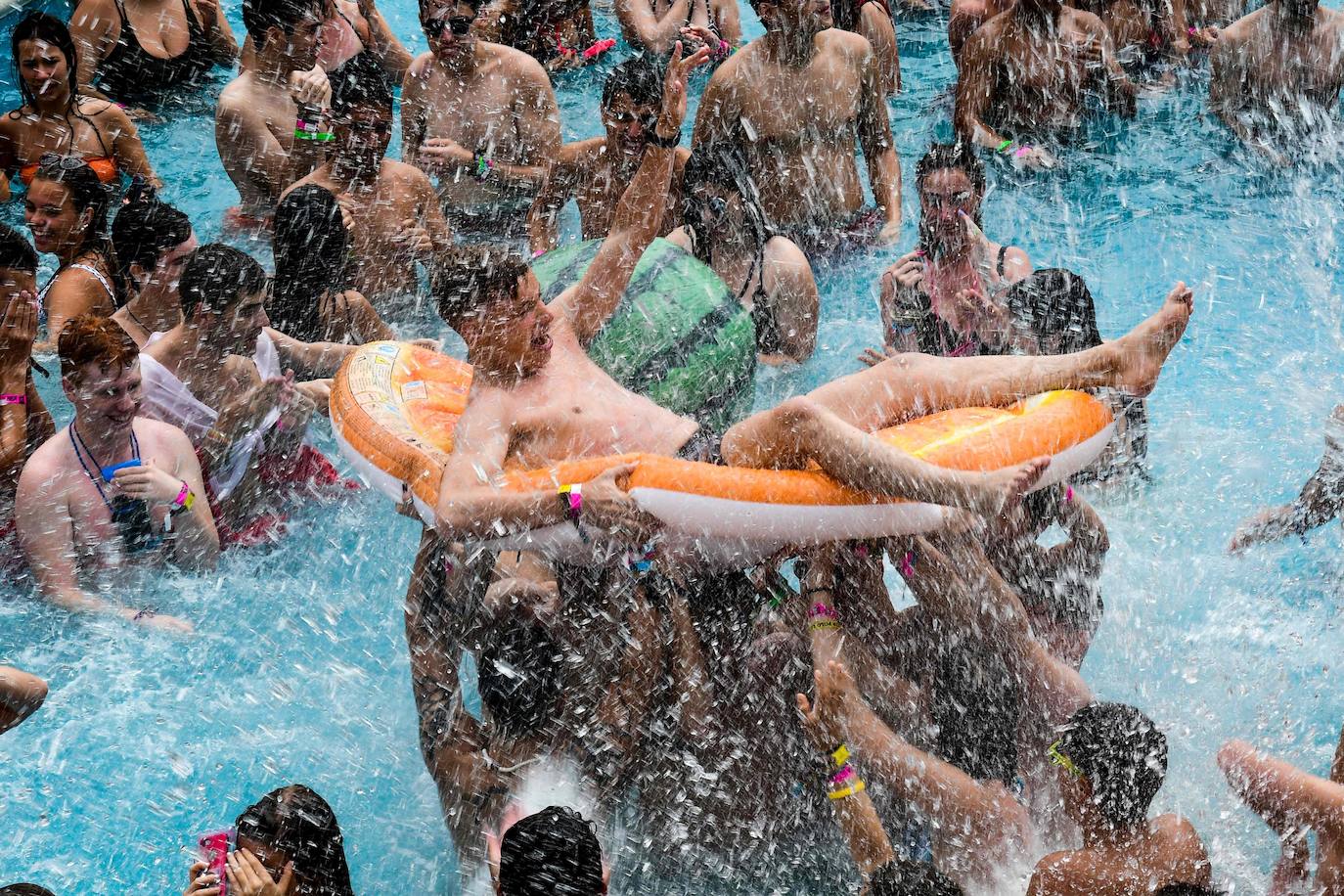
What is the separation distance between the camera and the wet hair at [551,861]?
314 cm

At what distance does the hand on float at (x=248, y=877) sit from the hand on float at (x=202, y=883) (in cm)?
3

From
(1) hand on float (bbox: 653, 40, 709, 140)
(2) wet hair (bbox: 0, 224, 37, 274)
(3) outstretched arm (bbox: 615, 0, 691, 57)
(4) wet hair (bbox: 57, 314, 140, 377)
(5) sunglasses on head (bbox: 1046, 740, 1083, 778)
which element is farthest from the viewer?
(3) outstretched arm (bbox: 615, 0, 691, 57)

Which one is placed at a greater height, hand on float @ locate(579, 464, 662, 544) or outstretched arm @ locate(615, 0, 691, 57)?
hand on float @ locate(579, 464, 662, 544)

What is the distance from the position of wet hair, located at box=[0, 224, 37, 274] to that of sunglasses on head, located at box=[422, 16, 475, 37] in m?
2.41

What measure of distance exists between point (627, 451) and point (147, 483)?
1.83 metres

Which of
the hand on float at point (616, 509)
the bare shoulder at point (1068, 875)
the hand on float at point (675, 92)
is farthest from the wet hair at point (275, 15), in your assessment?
the bare shoulder at point (1068, 875)

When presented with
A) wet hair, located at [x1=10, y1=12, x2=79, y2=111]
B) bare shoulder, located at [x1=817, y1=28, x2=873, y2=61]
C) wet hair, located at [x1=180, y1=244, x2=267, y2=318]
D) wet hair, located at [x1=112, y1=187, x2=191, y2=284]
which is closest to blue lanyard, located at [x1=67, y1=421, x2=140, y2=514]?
wet hair, located at [x1=180, y1=244, x2=267, y2=318]

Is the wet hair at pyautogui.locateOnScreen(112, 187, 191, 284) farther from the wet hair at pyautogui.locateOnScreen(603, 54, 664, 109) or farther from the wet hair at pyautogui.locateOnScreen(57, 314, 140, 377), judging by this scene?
the wet hair at pyautogui.locateOnScreen(603, 54, 664, 109)

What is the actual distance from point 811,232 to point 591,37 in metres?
3.89

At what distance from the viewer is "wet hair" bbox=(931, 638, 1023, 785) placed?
3965 mm

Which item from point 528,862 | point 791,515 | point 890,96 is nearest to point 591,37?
point 890,96

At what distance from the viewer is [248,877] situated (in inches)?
122

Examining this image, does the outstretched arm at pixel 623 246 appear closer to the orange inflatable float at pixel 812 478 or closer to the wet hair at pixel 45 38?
the orange inflatable float at pixel 812 478

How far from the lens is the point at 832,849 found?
402 cm
